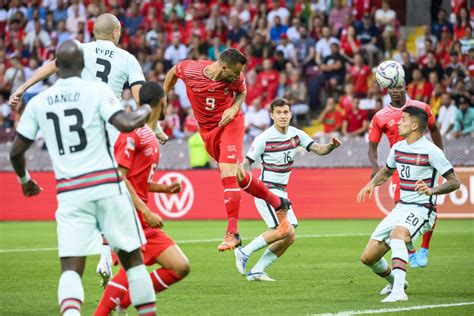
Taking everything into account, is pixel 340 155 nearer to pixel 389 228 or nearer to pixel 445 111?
pixel 445 111

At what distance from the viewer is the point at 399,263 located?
9.67m

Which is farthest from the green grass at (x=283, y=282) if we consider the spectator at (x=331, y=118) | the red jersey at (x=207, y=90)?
the spectator at (x=331, y=118)

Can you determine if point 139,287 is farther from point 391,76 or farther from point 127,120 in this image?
point 391,76

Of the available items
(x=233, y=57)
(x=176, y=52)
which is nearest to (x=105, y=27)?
(x=233, y=57)

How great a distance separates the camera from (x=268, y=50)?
25.9 metres

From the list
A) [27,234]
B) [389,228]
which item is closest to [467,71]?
[27,234]

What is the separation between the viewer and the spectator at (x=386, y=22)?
83.8ft

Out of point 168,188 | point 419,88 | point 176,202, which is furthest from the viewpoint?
point 419,88

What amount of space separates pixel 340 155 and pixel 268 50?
17.4 feet

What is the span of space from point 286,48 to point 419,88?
4505 mm

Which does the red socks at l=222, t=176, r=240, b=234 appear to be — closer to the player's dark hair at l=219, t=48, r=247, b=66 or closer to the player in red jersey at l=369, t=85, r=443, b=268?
the player's dark hair at l=219, t=48, r=247, b=66

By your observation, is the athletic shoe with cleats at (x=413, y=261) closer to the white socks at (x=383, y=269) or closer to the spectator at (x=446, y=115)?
the white socks at (x=383, y=269)

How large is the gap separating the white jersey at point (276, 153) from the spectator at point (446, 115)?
10.1 meters

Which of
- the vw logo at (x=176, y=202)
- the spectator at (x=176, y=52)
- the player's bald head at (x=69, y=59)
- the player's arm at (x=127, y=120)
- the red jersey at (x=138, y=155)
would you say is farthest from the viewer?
the spectator at (x=176, y=52)
